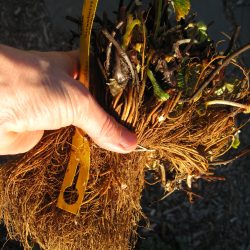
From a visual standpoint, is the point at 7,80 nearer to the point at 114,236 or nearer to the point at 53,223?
the point at 53,223

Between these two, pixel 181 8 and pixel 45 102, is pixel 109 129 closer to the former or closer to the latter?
pixel 45 102

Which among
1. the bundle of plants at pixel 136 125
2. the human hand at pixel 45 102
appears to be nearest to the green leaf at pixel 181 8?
the bundle of plants at pixel 136 125

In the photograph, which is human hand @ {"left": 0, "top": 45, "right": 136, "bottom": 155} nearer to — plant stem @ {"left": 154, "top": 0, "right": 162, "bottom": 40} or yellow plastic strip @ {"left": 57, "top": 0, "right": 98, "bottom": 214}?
yellow plastic strip @ {"left": 57, "top": 0, "right": 98, "bottom": 214}

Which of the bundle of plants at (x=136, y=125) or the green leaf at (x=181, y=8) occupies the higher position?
the green leaf at (x=181, y=8)

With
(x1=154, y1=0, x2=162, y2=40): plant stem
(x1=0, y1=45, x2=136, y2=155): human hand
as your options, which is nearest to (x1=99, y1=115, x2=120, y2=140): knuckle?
(x1=0, y1=45, x2=136, y2=155): human hand

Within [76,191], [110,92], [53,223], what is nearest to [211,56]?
[110,92]

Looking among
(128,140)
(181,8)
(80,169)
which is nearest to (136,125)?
(128,140)

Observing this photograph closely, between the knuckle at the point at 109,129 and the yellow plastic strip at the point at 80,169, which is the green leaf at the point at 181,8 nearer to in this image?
the knuckle at the point at 109,129
